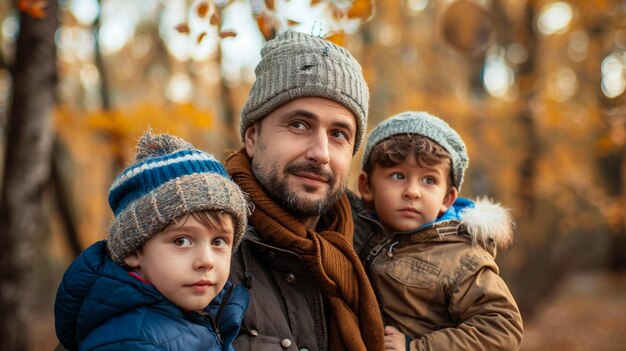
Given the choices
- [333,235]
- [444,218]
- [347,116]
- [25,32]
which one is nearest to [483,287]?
[444,218]

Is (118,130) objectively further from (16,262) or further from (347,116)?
(347,116)

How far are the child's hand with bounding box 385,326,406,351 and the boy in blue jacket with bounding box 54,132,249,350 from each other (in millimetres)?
774

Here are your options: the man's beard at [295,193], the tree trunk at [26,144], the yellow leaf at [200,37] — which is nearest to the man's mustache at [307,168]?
the man's beard at [295,193]

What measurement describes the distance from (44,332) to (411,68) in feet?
38.0

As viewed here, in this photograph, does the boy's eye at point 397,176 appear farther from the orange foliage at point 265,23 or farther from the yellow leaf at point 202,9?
the yellow leaf at point 202,9

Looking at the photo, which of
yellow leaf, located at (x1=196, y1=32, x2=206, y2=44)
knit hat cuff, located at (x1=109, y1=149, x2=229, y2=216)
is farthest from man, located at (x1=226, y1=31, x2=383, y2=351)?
yellow leaf, located at (x1=196, y1=32, x2=206, y2=44)

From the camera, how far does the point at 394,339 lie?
2.59 meters

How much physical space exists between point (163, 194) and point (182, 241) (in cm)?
19

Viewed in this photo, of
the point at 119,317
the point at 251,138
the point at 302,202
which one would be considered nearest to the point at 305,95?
the point at 251,138

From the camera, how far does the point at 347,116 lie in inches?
112

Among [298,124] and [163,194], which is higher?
[298,124]

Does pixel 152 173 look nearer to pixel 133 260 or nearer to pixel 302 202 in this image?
pixel 133 260

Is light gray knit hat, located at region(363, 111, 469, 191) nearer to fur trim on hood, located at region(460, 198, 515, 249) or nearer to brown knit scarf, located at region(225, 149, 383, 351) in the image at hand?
fur trim on hood, located at region(460, 198, 515, 249)

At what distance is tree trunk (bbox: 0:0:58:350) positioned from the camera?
4895 mm
